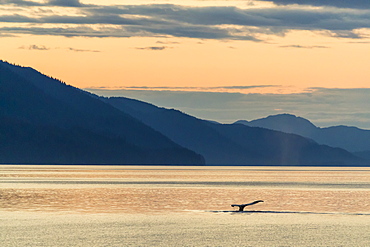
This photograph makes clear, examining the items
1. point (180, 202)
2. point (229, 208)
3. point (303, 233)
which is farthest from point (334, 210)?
point (303, 233)

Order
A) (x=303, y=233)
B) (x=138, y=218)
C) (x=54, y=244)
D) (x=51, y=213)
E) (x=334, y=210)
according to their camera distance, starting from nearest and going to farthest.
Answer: (x=54, y=244)
(x=303, y=233)
(x=138, y=218)
(x=51, y=213)
(x=334, y=210)

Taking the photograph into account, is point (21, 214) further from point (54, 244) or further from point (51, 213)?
point (54, 244)

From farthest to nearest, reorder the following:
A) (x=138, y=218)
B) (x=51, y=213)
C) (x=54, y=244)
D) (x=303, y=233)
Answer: (x=51, y=213)
(x=138, y=218)
(x=303, y=233)
(x=54, y=244)

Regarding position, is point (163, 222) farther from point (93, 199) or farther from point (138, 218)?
point (93, 199)

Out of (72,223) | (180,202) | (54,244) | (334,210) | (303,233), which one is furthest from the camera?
(180,202)

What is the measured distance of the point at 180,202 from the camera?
11094 cm

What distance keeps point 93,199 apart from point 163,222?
4143 cm

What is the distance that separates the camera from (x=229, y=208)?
101312 mm

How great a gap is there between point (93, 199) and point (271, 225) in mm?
47088

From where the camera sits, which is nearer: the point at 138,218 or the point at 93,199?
the point at 138,218

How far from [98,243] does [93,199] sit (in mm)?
56939

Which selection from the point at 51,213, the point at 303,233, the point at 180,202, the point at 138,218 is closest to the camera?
the point at 303,233

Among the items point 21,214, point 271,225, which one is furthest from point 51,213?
point 271,225

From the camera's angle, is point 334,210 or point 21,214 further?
point 334,210
